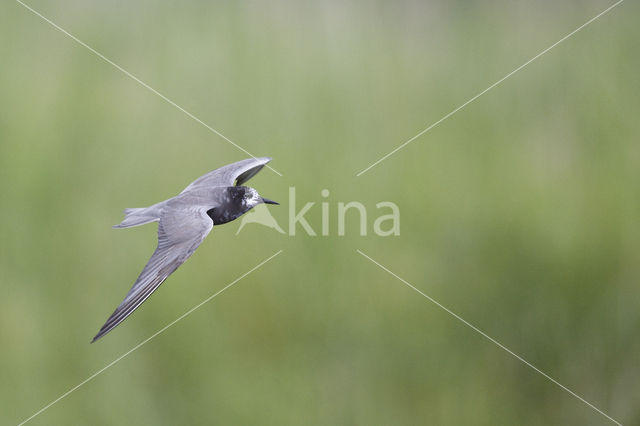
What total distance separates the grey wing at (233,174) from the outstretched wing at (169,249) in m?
0.16

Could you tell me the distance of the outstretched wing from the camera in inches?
24.2

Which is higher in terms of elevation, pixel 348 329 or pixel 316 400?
pixel 348 329

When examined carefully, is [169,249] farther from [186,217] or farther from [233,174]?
[233,174]

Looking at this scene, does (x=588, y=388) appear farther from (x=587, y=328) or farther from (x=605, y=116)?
(x=605, y=116)

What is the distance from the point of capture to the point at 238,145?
3.89 ft

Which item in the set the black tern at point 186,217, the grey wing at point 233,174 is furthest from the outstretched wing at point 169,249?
the grey wing at point 233,174

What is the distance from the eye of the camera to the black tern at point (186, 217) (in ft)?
2.09

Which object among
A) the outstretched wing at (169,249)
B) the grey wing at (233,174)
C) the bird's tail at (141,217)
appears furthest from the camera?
the grey wing at (233,174)

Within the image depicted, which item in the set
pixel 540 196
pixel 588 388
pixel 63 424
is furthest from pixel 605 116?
pixel 63 424

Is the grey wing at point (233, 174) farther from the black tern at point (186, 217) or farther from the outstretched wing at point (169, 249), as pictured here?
the outstretched wing at point (169, 249)

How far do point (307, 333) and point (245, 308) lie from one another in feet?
0.40

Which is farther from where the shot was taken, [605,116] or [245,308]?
[605,116]

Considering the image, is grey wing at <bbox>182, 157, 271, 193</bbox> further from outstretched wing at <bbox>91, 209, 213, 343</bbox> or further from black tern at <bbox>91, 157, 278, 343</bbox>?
outstretched wing at <bbox>91, 209, 213, 343</bbox>

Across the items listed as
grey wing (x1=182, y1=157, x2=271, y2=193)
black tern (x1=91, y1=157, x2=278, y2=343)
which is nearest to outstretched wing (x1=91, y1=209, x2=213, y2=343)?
black tern (x1=91, y1=157, x2=278, y2=343)
